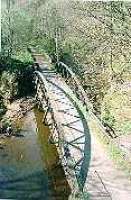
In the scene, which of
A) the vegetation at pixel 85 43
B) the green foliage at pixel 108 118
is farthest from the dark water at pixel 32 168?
the vegetation at pixel 85 43

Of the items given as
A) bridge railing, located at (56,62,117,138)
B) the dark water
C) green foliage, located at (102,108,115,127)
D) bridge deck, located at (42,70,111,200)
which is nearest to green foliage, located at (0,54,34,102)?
bridge deck, located at (42,70,111,200)

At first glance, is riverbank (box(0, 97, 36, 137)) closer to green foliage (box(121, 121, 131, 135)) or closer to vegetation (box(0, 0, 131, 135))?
vegetation (box(0, 0, 131, 135))

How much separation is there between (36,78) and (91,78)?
3598mm

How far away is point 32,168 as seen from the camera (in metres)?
17.6

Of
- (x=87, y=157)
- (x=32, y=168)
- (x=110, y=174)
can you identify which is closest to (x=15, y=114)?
(x=32, y=168)

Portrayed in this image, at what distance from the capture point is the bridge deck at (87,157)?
1247 centimetres

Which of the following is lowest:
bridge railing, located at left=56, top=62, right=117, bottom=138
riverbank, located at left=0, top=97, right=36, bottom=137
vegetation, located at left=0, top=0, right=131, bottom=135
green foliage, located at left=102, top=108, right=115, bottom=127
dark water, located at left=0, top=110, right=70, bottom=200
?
dark water, located at left=0, top=110, right=70, bottom=200

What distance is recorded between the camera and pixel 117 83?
59.4 feet

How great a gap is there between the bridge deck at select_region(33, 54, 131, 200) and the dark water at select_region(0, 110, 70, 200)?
1.31m

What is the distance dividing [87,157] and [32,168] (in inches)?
141

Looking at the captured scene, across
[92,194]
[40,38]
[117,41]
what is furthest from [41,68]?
[92,194]

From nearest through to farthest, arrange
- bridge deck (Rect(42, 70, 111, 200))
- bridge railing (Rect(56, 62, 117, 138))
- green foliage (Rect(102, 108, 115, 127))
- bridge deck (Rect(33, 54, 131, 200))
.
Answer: bridge deck (Rect(33, 54, 131, 200)) → bridge deck (Rect(42, 70, 111, 200)) → bridge railing (Rect(56, 62, 117, 138)) → green foliage (Rect(102, 108, 115, 127))

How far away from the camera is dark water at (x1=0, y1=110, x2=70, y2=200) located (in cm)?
1521

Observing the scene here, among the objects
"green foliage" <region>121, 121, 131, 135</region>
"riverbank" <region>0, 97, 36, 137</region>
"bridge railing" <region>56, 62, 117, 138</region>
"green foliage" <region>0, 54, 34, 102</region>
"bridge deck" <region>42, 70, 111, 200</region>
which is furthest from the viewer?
"green foliage" <region>0, 54, 34, 102</region>
